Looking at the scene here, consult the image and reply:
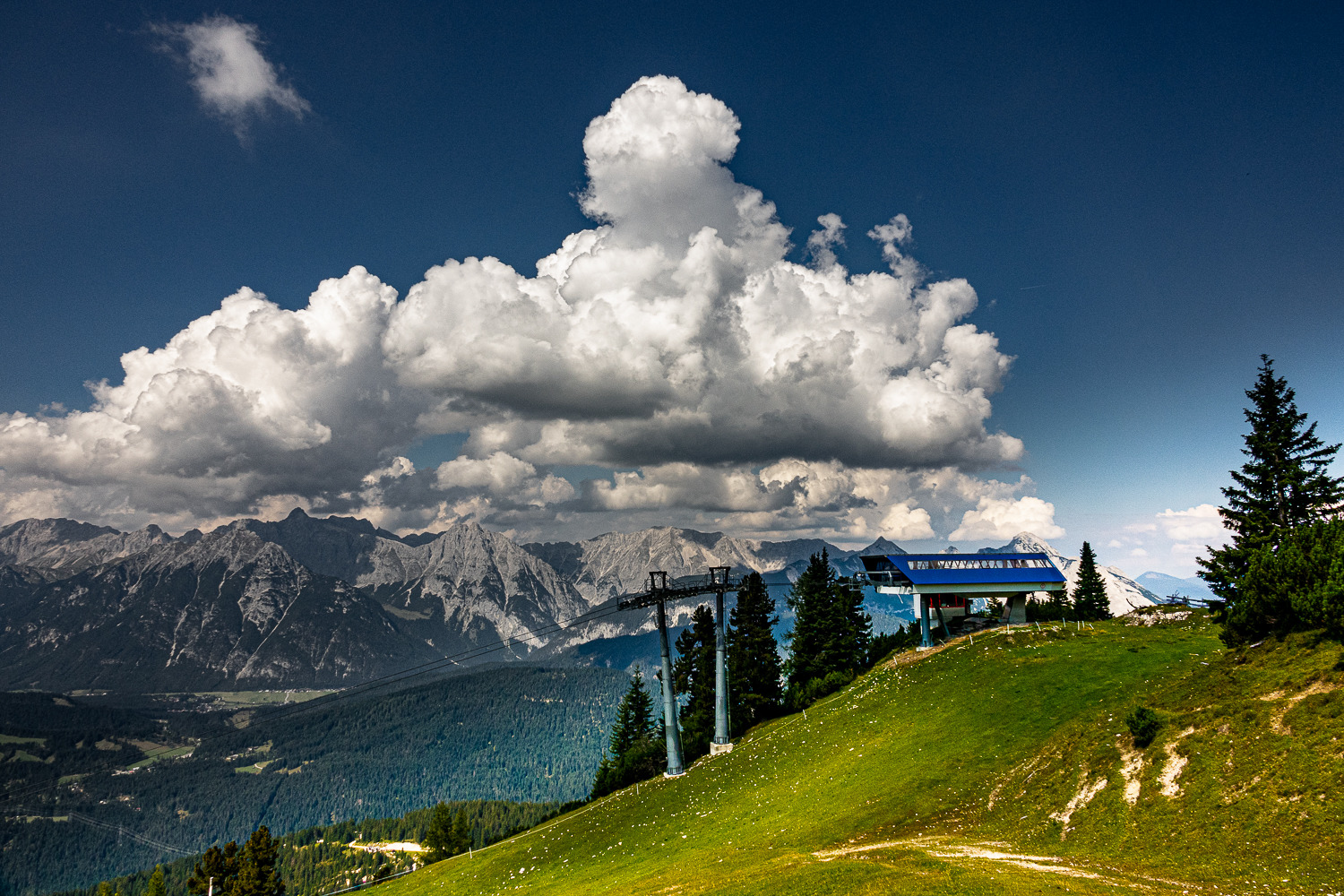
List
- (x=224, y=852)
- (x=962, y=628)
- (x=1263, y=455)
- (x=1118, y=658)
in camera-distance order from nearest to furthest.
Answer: (x=1118, y=658), (x=1263, y=455), (x=962, y=628), (x=224, y=852)

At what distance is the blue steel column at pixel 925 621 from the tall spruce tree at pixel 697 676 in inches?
1275

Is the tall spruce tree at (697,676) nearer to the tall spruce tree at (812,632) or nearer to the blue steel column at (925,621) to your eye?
the tall spruce tree at (812,632)

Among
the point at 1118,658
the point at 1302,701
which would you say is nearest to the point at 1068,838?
the point at 1302,701

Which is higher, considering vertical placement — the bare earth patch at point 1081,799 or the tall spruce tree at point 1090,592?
the tall spruce tree at point 1090,592

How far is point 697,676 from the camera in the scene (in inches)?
4067

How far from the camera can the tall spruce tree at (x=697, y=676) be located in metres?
92.9

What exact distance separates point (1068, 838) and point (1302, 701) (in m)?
12.8

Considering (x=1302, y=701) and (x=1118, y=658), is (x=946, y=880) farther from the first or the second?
(x=1118, y=658)

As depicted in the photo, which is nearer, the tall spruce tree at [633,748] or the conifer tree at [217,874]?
the tall spruce tree at [633,748]

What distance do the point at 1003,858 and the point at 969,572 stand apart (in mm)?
54869

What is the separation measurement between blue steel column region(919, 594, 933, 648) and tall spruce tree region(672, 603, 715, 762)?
106 ft

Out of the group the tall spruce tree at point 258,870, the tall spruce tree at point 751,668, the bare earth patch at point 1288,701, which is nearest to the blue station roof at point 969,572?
the tall spruce tree at point 751,668

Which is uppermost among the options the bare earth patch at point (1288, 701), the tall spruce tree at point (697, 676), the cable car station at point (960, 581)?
the cable car station at point (960, 581)

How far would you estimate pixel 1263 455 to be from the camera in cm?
5647
